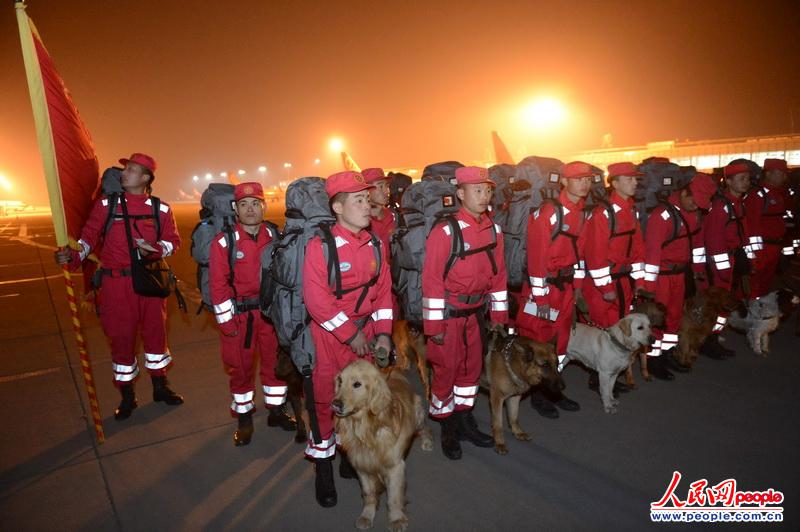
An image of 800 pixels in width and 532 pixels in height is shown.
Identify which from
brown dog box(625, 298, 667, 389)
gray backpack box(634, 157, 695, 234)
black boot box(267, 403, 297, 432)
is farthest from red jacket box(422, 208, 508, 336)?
gray backpack box(634, 157, 695, 234)

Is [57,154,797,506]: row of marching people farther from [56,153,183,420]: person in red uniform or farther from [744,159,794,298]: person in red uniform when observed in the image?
[744,159,794,298]: person in red uniform

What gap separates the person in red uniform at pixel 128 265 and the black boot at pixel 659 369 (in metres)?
6.21

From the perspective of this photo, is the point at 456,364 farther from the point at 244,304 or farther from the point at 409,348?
the point at 409,348

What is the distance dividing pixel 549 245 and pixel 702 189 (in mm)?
2641

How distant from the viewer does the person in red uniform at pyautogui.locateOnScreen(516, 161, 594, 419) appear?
4676 mm

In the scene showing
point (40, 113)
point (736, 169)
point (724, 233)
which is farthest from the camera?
point (736, 169)

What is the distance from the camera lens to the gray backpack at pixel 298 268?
10.6 ft

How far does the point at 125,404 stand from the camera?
16.4ft

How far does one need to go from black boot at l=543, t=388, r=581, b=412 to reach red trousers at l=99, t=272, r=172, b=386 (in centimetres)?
458

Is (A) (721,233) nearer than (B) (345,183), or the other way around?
(B) (345,183)

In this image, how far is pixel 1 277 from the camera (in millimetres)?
14164

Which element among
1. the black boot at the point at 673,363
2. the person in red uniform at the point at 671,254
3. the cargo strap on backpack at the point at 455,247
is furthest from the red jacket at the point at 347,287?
the black boot at the point at 673,363

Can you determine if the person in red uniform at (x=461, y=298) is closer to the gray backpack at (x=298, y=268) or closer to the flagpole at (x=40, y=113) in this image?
the gray backpack at (x=298, y=268)

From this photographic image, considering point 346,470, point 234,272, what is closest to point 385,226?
point 234,272
